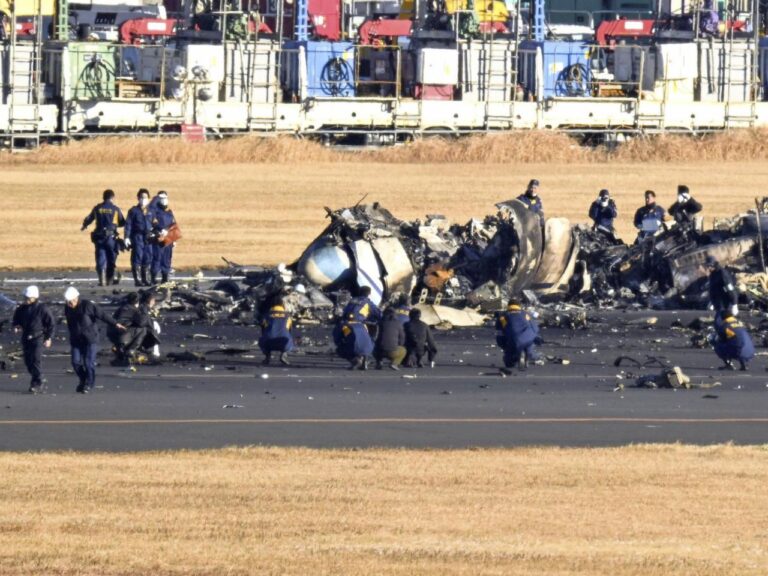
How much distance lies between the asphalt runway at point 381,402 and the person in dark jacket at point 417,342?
1.05 feet

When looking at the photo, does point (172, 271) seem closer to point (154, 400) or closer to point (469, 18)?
point (154, 400)

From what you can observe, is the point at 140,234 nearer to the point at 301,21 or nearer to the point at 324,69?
the point at 324,69

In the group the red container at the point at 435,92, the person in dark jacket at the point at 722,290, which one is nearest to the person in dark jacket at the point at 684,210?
the person in dark jacket at the point at 722,290

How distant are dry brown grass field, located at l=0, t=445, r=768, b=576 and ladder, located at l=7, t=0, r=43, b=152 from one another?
45.4 meters

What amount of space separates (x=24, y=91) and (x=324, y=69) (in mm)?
13019

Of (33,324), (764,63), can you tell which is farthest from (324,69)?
(33,324)

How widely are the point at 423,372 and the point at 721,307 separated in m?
6.62

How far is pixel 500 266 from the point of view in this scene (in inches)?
1351

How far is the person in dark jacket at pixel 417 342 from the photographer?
25.9m

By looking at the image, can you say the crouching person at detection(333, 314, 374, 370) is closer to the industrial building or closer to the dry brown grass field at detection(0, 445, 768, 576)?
the dry brown grass field at detection(0, 445, 768, 576)

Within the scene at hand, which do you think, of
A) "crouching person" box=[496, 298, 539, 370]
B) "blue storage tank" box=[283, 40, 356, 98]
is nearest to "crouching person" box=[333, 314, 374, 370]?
"crouching person" box=[496, 298, 539, 370]

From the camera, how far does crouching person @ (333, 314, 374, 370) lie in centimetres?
2553

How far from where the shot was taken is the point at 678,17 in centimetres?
7594

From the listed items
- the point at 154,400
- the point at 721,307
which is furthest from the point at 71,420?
the point at 721,307
